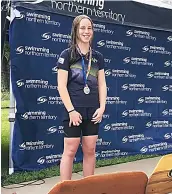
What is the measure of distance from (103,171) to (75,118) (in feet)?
6.41

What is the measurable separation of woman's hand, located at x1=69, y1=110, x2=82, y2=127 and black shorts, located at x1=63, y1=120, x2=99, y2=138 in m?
0.05

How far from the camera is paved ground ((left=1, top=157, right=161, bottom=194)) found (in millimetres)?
3854

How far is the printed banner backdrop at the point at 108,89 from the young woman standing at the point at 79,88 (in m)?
1.31

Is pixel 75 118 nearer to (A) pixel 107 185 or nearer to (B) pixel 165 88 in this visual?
(A) pixel 107 185

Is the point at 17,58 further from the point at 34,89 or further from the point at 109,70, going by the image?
the point at 109,70

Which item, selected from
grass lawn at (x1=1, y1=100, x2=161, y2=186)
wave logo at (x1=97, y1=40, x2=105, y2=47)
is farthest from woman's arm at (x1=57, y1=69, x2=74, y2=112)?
wave logo at (x1=97, y1=40, x2=105, y2=47)

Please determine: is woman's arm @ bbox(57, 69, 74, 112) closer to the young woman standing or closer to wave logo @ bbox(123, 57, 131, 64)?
the young woman standing

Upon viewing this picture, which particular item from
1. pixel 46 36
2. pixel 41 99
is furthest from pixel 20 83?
pixel 46 36

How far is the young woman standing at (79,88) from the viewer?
2.96 m

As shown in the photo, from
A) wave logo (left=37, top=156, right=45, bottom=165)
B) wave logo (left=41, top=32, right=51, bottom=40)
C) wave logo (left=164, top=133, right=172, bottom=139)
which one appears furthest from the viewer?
wave logo (left=164, top=133, right=172, bottom=139)

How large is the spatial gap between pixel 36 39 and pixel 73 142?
173cm

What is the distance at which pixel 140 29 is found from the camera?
5293 mm

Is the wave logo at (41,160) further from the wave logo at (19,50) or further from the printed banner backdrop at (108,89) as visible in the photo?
the wave logo at (19,50)

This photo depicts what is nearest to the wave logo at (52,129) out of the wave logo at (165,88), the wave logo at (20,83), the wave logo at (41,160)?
the wave logo at (41,160)
